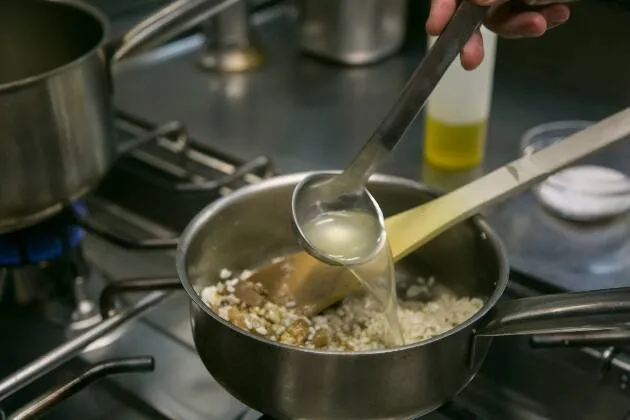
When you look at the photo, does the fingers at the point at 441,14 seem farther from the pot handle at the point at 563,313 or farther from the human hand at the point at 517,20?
the pot handle at the point at 563,313

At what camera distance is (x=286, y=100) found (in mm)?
998

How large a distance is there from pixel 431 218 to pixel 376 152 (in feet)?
0.21

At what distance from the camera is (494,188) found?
66 cm

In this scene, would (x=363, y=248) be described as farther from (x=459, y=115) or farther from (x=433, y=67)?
(x=459, y=115)

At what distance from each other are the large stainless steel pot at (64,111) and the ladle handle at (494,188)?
0.24 meters

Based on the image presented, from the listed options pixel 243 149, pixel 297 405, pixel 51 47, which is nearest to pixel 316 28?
pixel 243 149

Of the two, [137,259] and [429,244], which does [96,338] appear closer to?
[137,259]

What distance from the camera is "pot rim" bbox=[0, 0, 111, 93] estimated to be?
0.62 m

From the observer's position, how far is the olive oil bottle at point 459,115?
82cm

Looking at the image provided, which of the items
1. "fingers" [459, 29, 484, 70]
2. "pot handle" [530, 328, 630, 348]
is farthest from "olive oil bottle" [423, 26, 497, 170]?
"pot handle" [530, 328, 630, 348]

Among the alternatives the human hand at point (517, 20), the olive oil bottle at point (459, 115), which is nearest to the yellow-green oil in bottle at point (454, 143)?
the olive oil bottle at point (459, 115)

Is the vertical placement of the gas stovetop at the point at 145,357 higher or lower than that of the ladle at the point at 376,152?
lower

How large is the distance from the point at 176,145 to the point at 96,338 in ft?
0.88

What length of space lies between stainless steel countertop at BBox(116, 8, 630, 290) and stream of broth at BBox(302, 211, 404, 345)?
14cm
